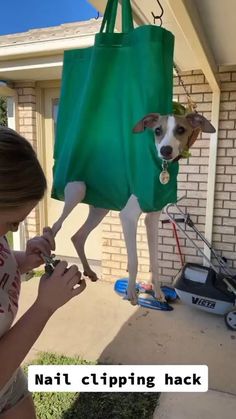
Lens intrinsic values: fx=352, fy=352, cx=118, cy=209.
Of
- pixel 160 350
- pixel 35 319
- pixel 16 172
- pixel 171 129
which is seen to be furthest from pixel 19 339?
pixel 160 350

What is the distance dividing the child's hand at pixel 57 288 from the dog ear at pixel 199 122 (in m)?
0.47

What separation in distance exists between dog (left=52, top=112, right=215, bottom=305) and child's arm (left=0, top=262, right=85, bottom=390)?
0.67 feet

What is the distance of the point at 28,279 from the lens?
12.9 ft

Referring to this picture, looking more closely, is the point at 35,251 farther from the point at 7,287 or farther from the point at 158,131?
the point at 158,131

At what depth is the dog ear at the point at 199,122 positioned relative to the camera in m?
0.90

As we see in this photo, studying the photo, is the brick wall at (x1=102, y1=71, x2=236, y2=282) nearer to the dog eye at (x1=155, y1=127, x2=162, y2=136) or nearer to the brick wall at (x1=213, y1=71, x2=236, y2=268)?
the brick wall at (x1=213, y1=71, x2=236, y2=268)

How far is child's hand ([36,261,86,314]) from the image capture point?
771 mm

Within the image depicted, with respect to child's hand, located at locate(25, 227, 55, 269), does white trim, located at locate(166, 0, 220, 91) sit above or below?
above

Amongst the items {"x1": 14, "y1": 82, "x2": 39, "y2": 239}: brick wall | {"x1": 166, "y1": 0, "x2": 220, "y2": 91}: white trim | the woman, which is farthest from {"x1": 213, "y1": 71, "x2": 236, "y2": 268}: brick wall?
the woman

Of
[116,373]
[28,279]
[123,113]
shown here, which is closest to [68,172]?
[123,113]

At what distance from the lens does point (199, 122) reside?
2.95ft

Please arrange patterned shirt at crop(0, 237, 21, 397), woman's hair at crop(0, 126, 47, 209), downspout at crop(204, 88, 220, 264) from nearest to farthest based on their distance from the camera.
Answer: woman's hair at crop(0, 126, 47, 209) → patterned shirt at crop(0, 237, 21, 397) → downspout at crop(204, 88, 220, 264)

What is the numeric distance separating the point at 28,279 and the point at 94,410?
2031 mm

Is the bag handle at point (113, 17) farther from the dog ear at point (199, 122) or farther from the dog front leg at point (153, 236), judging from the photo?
the dog front leg at point (153, 236)
